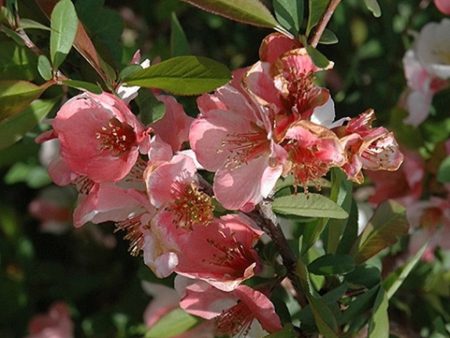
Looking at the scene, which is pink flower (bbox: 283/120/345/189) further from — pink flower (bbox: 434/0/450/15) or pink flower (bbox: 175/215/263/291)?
pink flower (bbox: 434/0/450/15)

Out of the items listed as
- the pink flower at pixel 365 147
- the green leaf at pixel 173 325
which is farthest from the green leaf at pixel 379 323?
the green leaf at pixel 173 325

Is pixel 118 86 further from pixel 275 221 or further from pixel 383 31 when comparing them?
pixel 383 31

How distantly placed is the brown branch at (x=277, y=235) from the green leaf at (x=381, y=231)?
11 cm

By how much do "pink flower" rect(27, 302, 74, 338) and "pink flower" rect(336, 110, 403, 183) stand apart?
3.04ft

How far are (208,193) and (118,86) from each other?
149 mm

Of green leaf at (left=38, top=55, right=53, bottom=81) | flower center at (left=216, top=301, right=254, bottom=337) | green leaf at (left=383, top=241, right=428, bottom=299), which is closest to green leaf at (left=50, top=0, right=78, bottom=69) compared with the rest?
green leaf at (left=38, top=55, right=53, bottom=81)

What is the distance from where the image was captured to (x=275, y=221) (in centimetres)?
97

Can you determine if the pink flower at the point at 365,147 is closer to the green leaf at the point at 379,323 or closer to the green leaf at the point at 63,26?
the green leaf at the point at 379,323

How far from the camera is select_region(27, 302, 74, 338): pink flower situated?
166cm

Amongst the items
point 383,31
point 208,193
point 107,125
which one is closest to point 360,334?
point 208,193

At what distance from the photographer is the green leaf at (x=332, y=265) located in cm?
104

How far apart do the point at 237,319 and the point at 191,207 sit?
0.20m

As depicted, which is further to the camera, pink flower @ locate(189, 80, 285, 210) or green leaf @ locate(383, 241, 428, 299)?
green leaf @ locate(383, 241, 428, 299)

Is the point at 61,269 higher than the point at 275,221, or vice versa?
the point at 275,221
